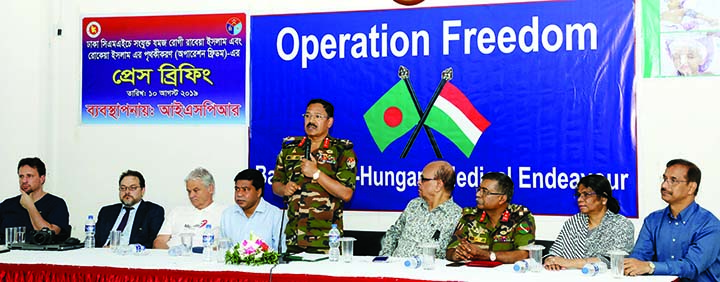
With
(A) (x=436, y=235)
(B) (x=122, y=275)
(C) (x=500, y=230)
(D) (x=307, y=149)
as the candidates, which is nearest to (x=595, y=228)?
(C) (x=500, y=230)

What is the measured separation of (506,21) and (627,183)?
1130 millimetres

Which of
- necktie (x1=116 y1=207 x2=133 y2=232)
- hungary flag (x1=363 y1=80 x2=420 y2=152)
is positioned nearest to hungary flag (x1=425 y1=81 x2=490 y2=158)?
hungary flag (x1=363 y1=80 x2=420 y2=152)

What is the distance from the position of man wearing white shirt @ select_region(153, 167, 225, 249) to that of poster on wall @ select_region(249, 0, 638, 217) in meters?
0.52

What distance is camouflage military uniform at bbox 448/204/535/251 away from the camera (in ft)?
15.6

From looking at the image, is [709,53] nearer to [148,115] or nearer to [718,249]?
[718,249]

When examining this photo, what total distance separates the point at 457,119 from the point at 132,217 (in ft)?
6.51

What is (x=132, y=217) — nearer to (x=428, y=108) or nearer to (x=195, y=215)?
(x=195, y=215)

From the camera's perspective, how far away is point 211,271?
4.39 m

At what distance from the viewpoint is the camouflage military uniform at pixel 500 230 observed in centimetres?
477

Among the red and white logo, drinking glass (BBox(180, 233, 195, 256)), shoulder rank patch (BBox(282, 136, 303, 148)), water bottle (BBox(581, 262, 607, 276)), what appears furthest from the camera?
the red and white logo

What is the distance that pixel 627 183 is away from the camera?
539cm

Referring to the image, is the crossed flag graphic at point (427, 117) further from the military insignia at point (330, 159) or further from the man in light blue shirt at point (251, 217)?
the man in light blue shirt at point (251, 217)

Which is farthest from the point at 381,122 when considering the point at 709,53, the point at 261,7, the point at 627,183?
the point at 709,53

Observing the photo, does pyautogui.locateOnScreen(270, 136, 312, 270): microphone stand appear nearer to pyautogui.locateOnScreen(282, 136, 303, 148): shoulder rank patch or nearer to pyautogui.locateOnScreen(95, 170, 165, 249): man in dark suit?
pyautogui.locateOnScreen(282, 136, 303, 148): shoulder rank patch
